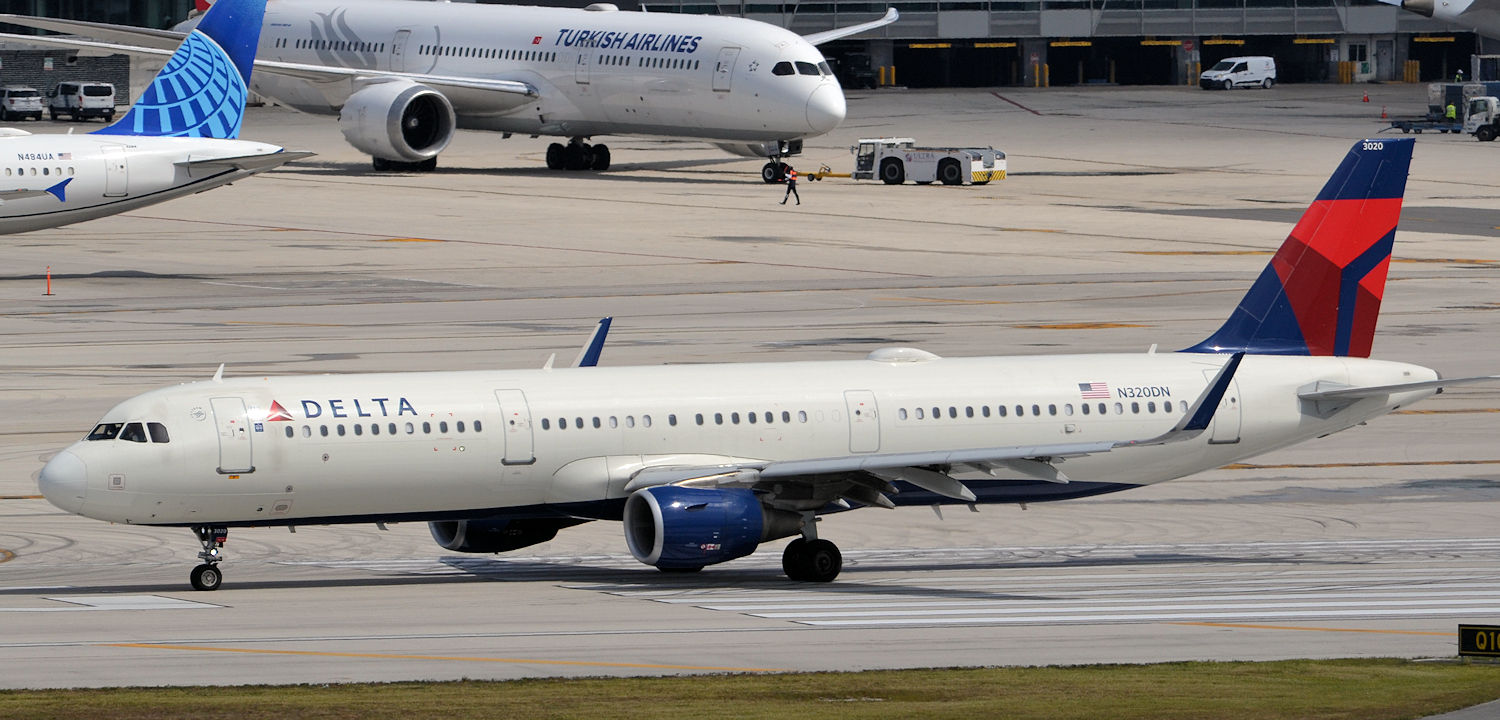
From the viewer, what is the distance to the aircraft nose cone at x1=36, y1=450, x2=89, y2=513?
28203 millimetres

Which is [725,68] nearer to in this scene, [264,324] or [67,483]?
[264,324]

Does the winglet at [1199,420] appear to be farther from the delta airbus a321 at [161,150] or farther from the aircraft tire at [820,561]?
the delta airbus a321 at [161,150]

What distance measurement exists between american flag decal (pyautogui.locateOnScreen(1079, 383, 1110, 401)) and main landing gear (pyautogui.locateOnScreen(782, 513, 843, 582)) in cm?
474

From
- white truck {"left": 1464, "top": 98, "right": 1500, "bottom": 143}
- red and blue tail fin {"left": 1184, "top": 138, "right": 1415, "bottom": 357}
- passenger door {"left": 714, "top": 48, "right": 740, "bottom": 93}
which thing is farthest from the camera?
white truck {"left": 1464, "top": 98, "right": 1500, "bottom": 143}

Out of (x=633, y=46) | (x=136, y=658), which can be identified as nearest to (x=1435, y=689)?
(x=136, y=658)

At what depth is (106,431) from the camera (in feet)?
94.0

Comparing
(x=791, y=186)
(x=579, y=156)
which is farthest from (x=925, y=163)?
(x=579, y=156)

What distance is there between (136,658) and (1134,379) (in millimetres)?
16061

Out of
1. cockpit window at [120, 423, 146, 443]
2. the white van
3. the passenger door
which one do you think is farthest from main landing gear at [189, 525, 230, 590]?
the white van

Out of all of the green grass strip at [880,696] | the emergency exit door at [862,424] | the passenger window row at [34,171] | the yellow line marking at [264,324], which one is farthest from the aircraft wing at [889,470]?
the passenger window row at [34,171]

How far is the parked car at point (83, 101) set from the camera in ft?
441

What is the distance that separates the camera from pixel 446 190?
3593 inches

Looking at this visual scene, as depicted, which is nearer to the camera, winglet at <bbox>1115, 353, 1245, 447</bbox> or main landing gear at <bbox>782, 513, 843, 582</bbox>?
winglet at <bbox>1115, 353, 1245, 447</bbox>

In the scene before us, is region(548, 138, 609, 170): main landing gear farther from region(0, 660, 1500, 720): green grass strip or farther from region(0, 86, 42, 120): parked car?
region(0, 660, 1500, 720): green grass strip
